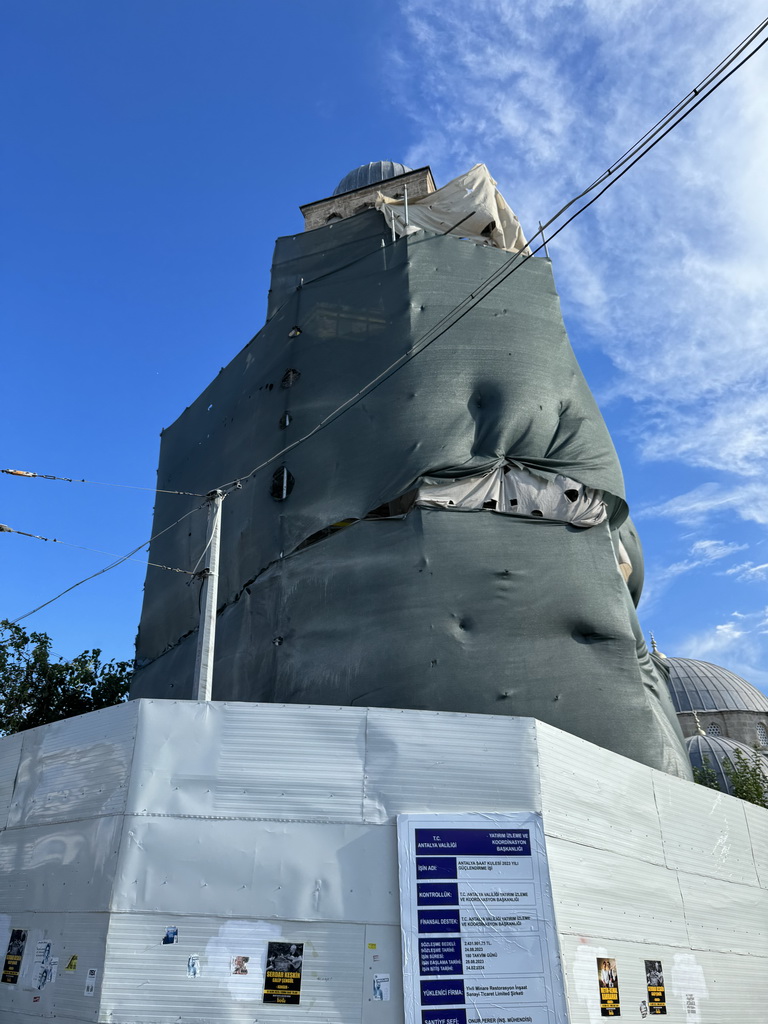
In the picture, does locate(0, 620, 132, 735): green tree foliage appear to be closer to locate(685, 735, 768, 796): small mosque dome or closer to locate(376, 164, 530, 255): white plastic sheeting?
locate(376, 164, 530, 255): white plastic sheeting

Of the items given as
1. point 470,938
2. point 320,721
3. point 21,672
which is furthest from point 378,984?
point 21,672

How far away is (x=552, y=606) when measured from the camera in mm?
10992

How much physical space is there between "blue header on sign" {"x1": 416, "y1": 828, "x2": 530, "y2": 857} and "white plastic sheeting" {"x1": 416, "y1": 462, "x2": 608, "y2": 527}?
16.1 ft

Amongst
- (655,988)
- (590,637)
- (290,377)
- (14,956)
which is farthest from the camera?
(290,377)

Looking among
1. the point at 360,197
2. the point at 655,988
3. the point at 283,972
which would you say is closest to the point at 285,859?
the point at 283,972

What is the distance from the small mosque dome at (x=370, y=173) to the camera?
85.0 feet

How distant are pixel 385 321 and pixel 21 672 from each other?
13.3 meters

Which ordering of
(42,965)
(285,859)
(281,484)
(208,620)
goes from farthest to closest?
(281,484) → (208,620) → (42,965) → (285,859)

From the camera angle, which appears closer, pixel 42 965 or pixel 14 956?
pixel 42 965

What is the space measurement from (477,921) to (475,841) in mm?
683

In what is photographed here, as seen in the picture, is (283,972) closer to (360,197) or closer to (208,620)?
(208,620)

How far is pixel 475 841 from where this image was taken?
7719 millimetres

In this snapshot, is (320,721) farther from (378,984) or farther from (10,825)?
(10,825)

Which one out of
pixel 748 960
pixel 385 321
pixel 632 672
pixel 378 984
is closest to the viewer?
pixel 378 984
